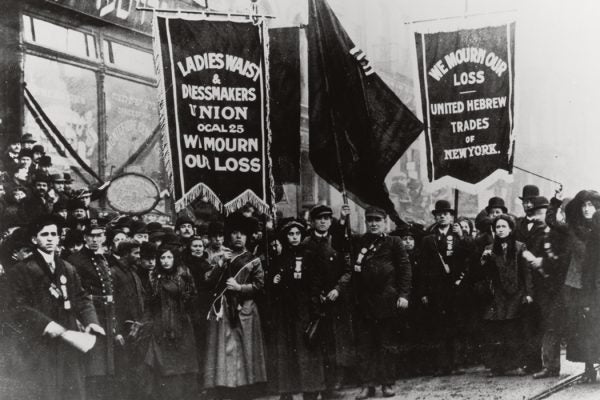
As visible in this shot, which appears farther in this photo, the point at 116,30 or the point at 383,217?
the point at 116,30

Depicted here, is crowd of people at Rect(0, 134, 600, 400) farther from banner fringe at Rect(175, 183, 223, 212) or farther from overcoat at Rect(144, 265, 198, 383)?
banner fringe at Rect(175, 183, 223, 212)

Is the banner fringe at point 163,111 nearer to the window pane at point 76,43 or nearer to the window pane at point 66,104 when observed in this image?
the window pane at point 66,104

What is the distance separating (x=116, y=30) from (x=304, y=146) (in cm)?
551

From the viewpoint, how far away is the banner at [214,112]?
6434 millimetres

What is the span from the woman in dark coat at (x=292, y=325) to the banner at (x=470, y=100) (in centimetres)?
236

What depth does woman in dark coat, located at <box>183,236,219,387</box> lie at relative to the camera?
6613 mm

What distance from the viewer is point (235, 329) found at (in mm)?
6582

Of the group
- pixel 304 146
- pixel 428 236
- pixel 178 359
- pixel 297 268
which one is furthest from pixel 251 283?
pixel 304 146

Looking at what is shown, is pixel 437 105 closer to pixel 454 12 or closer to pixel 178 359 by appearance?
pixel 454 12

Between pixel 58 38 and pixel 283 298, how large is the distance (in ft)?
15.9

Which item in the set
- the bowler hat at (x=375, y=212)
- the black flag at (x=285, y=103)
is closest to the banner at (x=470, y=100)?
the bowler hat at (x=375, y=212)

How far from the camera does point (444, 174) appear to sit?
8.20m

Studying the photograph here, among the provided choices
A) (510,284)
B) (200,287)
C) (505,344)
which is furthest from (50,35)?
(505,344)

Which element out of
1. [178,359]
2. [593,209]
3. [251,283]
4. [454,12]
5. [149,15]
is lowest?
[178,359]
